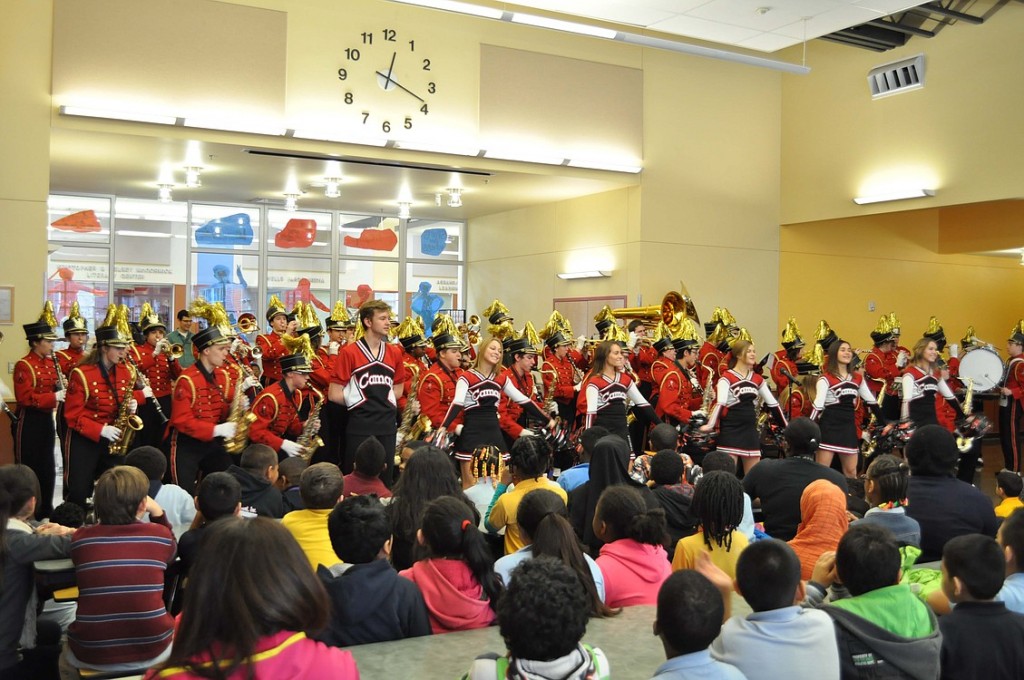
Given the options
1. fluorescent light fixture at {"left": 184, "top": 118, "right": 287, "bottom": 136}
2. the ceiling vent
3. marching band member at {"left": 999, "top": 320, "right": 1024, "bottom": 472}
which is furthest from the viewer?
the ceiling vent

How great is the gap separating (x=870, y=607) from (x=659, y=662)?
611 millimetres

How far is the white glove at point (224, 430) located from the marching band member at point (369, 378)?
3.16ft

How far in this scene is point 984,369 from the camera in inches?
462

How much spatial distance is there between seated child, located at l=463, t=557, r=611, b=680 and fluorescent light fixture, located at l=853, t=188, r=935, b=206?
12.2m

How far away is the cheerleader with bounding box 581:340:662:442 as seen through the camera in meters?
7.92

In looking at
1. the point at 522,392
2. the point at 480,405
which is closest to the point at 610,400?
the point at 522,392

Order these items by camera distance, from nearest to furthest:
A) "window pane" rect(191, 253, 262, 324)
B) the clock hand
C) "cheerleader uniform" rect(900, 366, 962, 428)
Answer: "cheerleader uniform" rect(900, 366, 962, 428)
the clock hand
"window pane" rect(191, 253, 262, 324)

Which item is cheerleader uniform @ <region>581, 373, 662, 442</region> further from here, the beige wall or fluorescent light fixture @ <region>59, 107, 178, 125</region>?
the beige wall

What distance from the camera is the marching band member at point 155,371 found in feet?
28.5

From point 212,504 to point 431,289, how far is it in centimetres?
1327

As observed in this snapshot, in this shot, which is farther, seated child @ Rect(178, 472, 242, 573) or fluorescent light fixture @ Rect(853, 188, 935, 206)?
fluorescent light fixture @ Rect(853, 188, 935, 206)

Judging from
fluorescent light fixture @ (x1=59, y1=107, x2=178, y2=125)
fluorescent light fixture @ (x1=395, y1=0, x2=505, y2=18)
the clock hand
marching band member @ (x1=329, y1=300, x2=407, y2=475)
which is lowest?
marching band member @ (x1=329, y1=300, x2=407, y2=475)

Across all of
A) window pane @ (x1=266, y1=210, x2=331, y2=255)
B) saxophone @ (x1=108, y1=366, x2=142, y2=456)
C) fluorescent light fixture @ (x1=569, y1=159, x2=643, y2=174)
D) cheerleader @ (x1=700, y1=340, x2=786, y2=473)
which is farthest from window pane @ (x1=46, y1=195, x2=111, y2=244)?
cheerleader @ (x1=700, y1=340, x2=786, y2=473)

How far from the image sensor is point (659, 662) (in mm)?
2555
